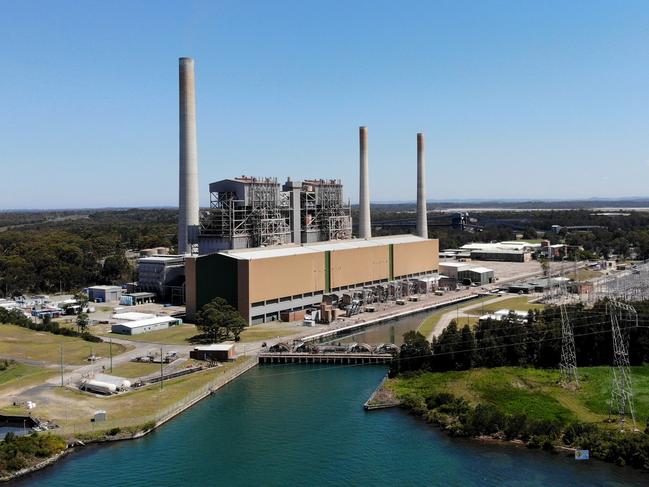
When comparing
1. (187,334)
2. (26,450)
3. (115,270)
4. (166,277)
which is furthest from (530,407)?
(115,270)

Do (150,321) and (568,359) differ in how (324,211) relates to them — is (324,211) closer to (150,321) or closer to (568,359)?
(150,321)

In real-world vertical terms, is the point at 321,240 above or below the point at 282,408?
above

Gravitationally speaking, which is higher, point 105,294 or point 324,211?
point 324,211

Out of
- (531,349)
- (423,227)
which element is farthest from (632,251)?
(531,349)

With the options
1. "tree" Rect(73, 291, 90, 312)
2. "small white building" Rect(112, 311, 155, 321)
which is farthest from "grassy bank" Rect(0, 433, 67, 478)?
"tree" Rect(73, 291, 90, 312)

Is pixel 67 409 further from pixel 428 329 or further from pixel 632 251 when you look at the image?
pixel 632 251

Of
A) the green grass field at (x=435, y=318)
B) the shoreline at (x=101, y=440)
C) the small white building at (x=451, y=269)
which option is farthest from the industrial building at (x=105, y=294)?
the small white building at (x=451, y=269)
